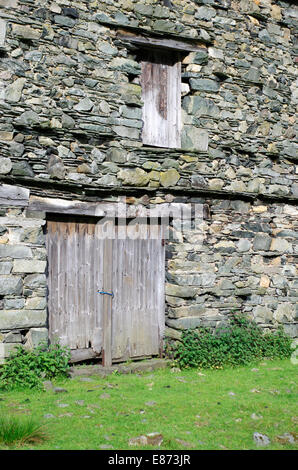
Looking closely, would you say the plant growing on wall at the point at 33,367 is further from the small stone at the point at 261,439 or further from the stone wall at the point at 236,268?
the small stone at the point at 261,439

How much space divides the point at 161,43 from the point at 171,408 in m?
4.95

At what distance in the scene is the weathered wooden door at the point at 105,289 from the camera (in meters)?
6.47

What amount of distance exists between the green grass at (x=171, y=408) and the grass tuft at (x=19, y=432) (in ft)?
0.16

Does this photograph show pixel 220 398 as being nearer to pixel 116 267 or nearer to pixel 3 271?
pixel 116 267

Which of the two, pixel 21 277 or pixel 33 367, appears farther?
pixel 21 277

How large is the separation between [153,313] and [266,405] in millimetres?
2247

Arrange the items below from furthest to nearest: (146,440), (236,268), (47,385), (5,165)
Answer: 1. (236,268)
2. (5,165)
3. (47,385)
4. (146,440)

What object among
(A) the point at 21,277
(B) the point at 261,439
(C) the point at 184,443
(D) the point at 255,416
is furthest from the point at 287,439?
(A) the point at 21,277

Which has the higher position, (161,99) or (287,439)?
(161,99)

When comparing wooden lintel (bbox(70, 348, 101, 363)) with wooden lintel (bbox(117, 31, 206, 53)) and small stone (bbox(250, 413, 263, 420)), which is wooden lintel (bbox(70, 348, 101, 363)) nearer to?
small stone (bbox(250, 413, 263, 420))

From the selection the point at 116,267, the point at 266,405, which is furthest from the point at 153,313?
the point at 266,405

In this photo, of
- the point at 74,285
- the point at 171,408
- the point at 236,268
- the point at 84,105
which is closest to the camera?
the point at 171,408

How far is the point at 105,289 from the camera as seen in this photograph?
675cm

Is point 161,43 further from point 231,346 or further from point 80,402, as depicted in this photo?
point 80,402
